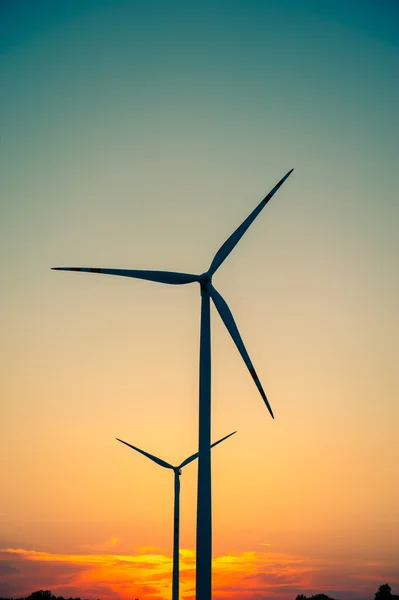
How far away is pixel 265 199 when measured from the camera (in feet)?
157

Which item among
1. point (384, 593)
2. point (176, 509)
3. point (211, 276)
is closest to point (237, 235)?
point (211, 276)

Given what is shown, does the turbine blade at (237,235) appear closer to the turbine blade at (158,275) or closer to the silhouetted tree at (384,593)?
the turbine blade at (158,275)

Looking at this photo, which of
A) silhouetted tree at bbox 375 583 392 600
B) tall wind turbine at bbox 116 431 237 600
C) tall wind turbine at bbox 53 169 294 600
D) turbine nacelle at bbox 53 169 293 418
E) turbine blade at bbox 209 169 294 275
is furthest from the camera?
silhouetted tree at bbox 375 583 392 600

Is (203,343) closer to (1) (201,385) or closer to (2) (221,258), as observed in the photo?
(1) (201,385)

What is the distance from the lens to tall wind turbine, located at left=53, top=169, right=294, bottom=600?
3532cm

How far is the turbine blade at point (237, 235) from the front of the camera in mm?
47156

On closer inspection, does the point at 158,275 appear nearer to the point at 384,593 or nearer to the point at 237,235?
the point at 237,235

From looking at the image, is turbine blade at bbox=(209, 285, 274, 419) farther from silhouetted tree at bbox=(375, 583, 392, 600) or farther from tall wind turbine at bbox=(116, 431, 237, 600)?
Result: silhouetted tree at bbox=(375, 583, 392, 600)

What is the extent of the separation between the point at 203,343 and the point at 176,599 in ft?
127

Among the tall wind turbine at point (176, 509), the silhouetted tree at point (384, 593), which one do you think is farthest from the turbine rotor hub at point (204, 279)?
the silhouetted tree at point (384, 593)

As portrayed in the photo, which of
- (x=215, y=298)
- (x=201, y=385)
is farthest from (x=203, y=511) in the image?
(x=215, y=298)

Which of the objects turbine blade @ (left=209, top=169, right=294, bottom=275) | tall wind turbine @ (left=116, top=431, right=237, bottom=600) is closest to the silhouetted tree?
tall wind turbine @ (left=116, top=431, right=237, bottom=600)

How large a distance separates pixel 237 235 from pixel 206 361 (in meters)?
11.3

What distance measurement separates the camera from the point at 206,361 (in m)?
40.2
